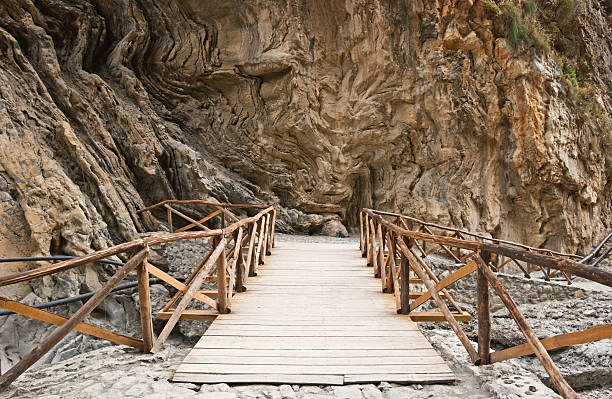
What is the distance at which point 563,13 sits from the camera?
529 inches

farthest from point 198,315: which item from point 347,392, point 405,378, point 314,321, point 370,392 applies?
point 405,378

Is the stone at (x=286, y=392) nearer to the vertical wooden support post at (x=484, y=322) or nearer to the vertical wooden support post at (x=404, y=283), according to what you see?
the vertical wooden support post at (x=484, y=322)

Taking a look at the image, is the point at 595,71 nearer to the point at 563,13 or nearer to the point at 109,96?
the point at 563,13

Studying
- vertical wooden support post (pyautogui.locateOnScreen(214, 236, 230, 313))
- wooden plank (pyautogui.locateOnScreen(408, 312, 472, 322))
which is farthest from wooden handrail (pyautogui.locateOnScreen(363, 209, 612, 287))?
vertical wooden support post (pyautogui.locateOnScreen(214, 236, 230, 313))

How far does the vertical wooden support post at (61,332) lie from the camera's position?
180 centimetres

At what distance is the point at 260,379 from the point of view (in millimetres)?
2400

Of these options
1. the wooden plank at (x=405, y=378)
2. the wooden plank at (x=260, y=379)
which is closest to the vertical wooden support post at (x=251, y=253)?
the wooden plank at (x=260, y=379)

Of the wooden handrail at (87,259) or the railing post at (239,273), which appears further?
the railing post at (239,273)

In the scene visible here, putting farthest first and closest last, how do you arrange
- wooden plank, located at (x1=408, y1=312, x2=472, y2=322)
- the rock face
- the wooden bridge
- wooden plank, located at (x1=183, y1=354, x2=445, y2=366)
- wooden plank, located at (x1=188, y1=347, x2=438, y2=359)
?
1. the rock face
2. wooden plank, located at (x1=408, y1=312, x2=472, y2=322)
3. wooden plank, located at (x1=188, y1=347, x2=438, y2=359)
4. wooden plank, located at (x1=183, y1=354, x2=445, y2=366)
5. the wooden bridge

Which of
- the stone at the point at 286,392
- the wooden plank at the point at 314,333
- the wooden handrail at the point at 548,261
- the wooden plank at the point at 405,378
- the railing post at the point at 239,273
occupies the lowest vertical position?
the wooden plank at the point at 314,333

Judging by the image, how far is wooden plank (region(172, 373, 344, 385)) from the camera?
2.37m

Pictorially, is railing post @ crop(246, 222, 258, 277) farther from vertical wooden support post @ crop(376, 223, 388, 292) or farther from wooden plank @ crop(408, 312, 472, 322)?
wooden plank @ crop(408, 312, 472, 322)

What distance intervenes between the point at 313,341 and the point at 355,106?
1110cm

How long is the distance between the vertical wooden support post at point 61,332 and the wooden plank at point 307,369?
2.55 feet
